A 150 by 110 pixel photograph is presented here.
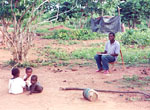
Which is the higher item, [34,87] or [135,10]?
[135,10]

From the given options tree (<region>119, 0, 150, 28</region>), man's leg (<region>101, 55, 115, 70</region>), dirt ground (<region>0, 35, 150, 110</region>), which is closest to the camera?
dirt ground (<region>0, 35, 150, 110</region>)

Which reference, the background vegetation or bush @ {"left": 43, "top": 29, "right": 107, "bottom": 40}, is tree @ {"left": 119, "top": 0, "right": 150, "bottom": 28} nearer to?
the background vegetation

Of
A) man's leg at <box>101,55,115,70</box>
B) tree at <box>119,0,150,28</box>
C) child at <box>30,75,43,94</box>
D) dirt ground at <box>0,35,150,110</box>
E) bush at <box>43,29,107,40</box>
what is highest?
tree at <box>119,0,150,28</box>

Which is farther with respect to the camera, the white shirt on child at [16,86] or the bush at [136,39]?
the bush at [136,39]

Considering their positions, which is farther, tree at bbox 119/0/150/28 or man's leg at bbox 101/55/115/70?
tree at bbox 119/0/150/28

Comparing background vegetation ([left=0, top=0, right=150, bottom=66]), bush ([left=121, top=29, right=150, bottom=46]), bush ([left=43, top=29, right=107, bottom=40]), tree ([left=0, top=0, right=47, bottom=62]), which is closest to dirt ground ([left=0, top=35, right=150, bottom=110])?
tree ([left=0, top=0, right=47, bottom=62])

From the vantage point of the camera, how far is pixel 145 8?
21.6 meters

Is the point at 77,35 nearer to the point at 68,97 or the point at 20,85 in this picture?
the point at 20,85

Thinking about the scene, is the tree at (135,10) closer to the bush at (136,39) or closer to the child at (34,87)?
the bush at (136,39)

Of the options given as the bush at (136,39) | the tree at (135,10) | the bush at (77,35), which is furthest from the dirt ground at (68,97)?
the tree at (135,10)

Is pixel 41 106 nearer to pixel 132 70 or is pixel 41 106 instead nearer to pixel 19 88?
pixel 19 88

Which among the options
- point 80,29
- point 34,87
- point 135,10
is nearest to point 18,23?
point 34,87

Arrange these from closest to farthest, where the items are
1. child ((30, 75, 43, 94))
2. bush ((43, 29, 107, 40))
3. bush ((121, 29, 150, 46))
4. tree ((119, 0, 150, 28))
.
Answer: child ((30, 75, 43, 94)) < bush ((121, 29, 150, 46)) < bush ((43, 29, 107, 40)) < tree ((119, 0, 150, 28))

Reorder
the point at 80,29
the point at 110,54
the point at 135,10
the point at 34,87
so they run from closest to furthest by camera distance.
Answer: the point at 34,87, the point at 110,54, the point at 80,29, the point at 135,10
